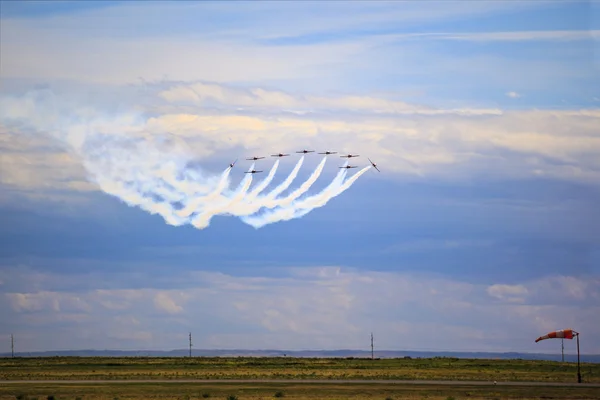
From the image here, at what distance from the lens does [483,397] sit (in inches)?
5679

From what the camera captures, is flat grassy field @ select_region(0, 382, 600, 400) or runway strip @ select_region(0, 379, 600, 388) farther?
runway strip @ select_region(0, 379, 600, 388)

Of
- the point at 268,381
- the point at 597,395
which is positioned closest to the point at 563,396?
the point at 597,395

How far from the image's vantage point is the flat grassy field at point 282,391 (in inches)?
5792

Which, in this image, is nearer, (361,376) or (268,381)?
(268,381)

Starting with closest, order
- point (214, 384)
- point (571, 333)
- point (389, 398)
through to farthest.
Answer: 1. point (389, 398)
2. point (214, 384)
3. point (571, 333)

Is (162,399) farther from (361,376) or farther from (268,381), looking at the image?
(361,376)

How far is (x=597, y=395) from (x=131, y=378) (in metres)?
89.0

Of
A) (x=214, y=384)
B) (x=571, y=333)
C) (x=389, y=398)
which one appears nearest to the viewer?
(x=389, y=398)

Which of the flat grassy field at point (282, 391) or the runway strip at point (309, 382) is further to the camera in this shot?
the runway strip at point (309, 382)

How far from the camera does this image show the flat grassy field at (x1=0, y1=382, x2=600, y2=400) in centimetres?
14712

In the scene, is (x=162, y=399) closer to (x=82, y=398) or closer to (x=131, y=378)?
(x=82, y=398)

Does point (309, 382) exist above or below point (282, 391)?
below

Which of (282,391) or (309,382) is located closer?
(282,391)

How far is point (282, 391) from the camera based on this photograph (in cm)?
15588
